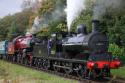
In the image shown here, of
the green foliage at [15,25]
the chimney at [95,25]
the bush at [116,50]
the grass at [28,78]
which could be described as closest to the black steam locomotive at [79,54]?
the chimney at [95,25]

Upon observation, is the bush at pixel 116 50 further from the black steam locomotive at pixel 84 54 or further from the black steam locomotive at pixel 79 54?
the black steam locomotive at pixel 84 54

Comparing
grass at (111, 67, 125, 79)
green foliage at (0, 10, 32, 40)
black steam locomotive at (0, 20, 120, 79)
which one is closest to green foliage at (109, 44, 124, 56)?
grass at (111, 67, 125, 79)

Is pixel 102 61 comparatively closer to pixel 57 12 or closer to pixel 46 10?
pixel 57 12

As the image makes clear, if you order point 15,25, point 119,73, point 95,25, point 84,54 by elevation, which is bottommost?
point 119,73

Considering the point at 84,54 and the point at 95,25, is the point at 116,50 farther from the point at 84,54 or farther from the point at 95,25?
the point at 95,25

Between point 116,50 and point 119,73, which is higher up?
point 116,50

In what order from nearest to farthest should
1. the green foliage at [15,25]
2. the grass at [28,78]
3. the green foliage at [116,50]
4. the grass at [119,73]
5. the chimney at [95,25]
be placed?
the grass at [28,78]
the chimney at [95,25]
the grass at [119,73]
the green foliage at [116,50]
the green foliage at [15,25]

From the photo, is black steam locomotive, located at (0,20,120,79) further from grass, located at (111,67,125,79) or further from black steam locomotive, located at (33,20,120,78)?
grass, located at (111,67,125,79)

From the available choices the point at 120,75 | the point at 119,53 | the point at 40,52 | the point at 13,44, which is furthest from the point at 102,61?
the point at 13,44

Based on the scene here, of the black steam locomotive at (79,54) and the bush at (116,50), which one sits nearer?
the black steam locomotive at (79,54)

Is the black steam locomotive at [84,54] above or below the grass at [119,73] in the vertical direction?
above

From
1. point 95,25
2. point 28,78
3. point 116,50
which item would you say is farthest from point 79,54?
point 116,50

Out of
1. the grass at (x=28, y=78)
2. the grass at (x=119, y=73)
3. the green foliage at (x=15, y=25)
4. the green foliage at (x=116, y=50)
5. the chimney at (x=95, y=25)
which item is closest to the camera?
the grass at (x=28, y=78)

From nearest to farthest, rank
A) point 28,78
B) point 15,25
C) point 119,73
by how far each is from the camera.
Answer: point 28,78
point 119,73
point 15,25
